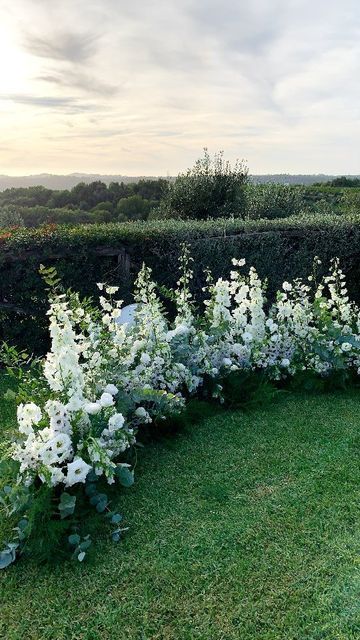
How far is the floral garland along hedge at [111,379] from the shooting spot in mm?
3074

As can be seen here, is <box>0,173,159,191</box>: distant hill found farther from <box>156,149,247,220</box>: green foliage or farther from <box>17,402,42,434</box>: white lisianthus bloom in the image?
<box>17,402,42,434</box>: white lisianthus bloom

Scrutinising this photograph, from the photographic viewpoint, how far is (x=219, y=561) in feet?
9.43

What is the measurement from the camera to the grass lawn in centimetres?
252

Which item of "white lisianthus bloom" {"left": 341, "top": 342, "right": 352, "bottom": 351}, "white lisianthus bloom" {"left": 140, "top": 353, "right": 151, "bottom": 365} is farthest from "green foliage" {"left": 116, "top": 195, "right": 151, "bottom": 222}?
"white lisianthus bloom" {"left": 140, "top": 353, "right": 151, "bottom": 365}

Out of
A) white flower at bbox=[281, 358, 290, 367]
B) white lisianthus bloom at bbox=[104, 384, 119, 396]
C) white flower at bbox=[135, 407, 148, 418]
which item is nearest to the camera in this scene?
white lisianthus bloom at bbox=[104, 384, 119, 396]

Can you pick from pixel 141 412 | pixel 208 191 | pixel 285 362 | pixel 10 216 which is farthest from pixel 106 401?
pixel 10 216

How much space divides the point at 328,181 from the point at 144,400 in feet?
106

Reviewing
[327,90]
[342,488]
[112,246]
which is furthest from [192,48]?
[342,488]

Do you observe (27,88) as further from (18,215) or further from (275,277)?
(18,215)

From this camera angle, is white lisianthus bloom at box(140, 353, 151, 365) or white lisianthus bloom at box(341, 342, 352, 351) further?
white lisianthus bloom at box(341, 342, 352, 351)

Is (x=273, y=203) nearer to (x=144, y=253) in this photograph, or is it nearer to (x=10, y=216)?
(x=144, y=253)

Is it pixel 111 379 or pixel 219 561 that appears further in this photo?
pixel 111 379

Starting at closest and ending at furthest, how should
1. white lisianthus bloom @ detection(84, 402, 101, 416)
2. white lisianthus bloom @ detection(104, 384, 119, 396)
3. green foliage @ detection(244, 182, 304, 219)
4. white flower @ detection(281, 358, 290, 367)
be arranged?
white lisianthus bloom @ detection(84, 402, 101, 416) → white lisianthus bloom @ detection(104, 384, 119, 396) → white flower @ detection(281, 358, 290, 367) → green foliage @ detection(244, 182, 304, 219)

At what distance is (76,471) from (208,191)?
38.6ft
